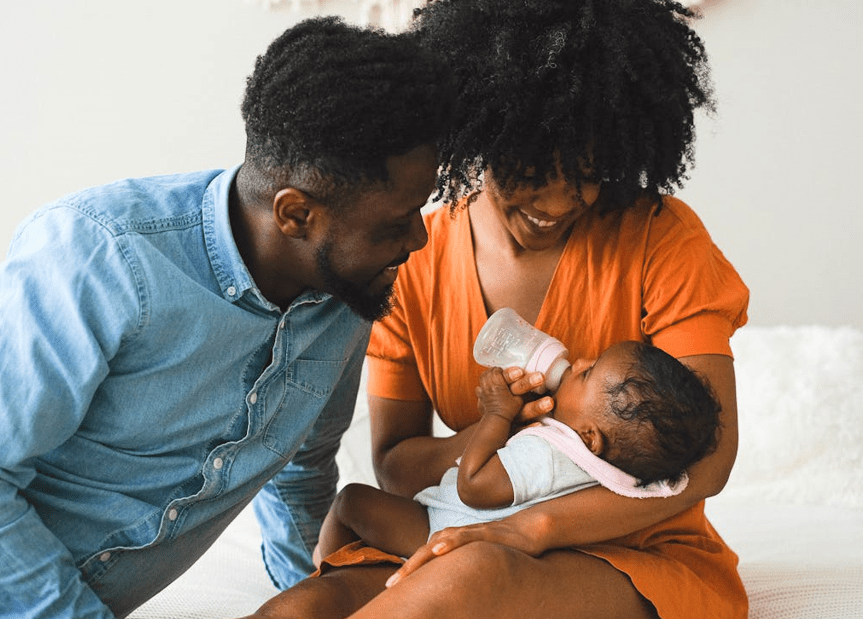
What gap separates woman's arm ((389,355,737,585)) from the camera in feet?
3.86

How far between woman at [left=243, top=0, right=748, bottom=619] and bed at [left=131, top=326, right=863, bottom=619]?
391 millimetres

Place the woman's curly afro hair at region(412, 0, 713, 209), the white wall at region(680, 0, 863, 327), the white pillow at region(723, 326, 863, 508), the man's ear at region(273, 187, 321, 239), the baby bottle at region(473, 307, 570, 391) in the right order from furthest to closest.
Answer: the white wall at region(680, 0, 863, 327) → the white pillow at region(723, 326, 863, 508) → the baby bottle at region(473, 307, 570, 391) → the woman's curly afro hair at region(412, 0, 713, 209) → the man's ear at region(273, 187, 321, 239)

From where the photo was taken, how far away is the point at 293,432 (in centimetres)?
135

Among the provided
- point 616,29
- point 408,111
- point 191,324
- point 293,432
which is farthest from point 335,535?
point 616,29

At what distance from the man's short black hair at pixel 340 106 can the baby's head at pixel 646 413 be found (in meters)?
0.38

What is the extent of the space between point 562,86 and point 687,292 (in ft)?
1.06

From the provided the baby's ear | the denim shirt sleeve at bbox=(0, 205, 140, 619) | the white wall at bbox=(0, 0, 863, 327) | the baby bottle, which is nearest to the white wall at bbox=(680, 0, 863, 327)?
the white wall at bbox=(0, 0, 863, 327)

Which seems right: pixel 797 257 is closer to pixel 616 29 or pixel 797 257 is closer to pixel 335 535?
pixel 616 29

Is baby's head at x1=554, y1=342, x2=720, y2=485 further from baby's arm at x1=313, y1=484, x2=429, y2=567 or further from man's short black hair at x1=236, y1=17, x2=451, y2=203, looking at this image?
man's short black hair at x1=236, y1=17, x2=451, y2=203

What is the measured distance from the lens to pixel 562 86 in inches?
49.5

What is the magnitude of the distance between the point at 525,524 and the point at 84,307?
22.3 inches

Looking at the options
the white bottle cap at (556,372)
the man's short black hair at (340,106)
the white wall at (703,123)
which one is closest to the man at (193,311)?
the man's short black hair at (340,106)

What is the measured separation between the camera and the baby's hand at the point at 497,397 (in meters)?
1.33

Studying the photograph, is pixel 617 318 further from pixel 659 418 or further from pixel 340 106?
pixel 340 106
